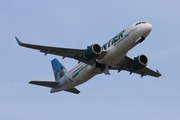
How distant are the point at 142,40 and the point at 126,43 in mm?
1808

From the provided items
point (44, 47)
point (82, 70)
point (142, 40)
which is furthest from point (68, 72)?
point (142, 40)

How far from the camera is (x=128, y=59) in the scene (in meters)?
62.9

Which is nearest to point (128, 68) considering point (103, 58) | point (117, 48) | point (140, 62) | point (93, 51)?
point (140, 62)

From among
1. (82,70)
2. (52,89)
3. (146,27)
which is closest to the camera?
(146,27)

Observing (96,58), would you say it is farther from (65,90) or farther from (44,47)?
(65,90)

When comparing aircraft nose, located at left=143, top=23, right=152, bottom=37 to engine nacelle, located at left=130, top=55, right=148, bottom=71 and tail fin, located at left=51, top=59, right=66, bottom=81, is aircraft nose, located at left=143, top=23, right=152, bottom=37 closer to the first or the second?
engine nacelle, located at left=130, top=55, right=148, bottom=71

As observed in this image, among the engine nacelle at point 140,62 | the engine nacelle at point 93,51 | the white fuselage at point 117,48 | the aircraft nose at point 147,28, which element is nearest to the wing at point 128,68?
A: the engine nacelle at point 140,62

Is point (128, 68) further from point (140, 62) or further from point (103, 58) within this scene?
point (103, 58)

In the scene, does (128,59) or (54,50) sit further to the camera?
(128,59)

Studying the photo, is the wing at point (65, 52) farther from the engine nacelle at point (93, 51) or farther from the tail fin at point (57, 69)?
the tail fin at point (57, 69)

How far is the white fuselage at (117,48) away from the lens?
5544 cm

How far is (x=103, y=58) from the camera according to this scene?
5772 centimetres

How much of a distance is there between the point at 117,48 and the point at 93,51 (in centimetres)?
276

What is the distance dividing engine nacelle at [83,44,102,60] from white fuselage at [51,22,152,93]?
1.04 m
